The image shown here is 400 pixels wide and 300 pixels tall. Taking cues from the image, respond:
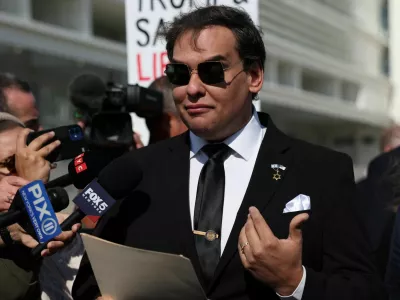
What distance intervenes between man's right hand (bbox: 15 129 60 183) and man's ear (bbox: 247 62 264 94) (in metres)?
0.66

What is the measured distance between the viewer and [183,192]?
214 centimetres

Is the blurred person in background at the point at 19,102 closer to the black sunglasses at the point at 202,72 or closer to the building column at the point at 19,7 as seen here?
the black sunglasses at the point at 202,72

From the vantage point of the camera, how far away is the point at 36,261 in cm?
240

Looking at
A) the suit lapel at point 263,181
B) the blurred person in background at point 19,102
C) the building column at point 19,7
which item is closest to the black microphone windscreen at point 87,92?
the blurred person in background at point 19,102

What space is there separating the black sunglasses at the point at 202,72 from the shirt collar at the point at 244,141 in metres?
0.19

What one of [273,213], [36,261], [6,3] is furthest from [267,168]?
[6,3]

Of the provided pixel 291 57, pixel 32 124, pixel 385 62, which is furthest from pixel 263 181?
pixel 385 62

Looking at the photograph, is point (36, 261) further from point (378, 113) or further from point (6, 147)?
point (378, 113)

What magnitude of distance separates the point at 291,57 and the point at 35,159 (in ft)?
98.5

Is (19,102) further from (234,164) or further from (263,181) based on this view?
(263,181)

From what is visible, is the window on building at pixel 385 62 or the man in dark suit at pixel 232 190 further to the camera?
the window on building at pixel 385 62

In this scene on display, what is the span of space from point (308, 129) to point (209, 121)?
39.4 m

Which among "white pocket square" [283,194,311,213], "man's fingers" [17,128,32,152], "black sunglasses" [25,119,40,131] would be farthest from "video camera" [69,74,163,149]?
"white pocket square" [283,194,311,213]

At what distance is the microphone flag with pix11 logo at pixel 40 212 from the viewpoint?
1.91 metres
